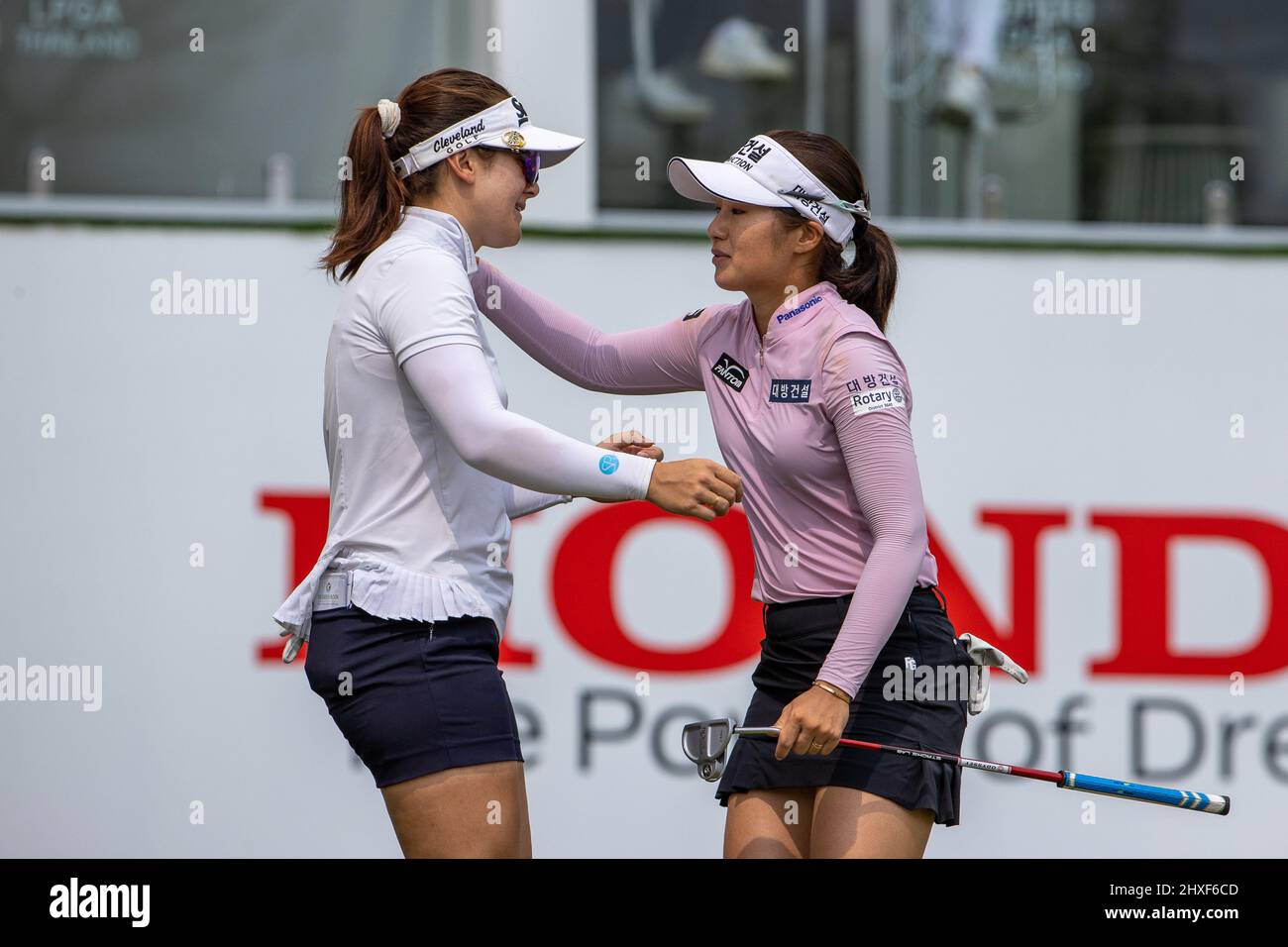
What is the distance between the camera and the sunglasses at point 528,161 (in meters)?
3.03

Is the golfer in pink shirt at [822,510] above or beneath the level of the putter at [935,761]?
above

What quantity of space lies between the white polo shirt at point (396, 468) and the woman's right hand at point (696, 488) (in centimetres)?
32

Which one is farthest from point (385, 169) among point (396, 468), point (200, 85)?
point (200, 85)

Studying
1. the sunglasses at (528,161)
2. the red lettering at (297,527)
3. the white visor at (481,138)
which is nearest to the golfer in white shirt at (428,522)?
the white visor at (481,138)

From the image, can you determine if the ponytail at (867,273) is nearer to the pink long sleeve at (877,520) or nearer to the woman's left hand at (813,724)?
the pink long sleeve at (877,520)

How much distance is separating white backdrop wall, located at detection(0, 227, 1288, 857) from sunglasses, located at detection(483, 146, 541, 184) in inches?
87.5

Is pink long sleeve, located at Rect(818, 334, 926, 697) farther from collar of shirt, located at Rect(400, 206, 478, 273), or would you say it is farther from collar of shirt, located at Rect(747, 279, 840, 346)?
collar of shirt, located at Rect(400, 206, 478, 273)

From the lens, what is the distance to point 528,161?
305cm

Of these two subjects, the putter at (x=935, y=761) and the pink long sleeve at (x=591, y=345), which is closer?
the putter at (x=935, y=761)
